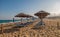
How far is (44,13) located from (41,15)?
0.59 m

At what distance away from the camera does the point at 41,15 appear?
41.4ft

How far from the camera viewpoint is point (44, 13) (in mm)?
12141
